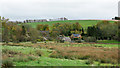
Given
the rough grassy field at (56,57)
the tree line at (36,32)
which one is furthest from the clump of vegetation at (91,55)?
the tree line at (36,32)

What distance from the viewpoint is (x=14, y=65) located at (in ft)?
43.4

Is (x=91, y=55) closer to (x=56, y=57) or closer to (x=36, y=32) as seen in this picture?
(x=56, y=57)

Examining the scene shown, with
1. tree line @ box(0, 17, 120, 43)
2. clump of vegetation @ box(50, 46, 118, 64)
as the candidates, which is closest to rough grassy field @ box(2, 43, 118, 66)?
clump of vegetation @ box(50, 46, 118, 64)

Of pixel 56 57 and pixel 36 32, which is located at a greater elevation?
pixel 56 57

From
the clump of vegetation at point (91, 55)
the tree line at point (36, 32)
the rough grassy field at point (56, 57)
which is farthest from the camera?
the tree line at point (36, 32)

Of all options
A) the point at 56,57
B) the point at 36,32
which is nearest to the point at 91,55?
the point at 56,57

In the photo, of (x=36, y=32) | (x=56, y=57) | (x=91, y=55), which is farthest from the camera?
(x=36, y=32)

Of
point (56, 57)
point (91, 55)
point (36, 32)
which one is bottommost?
point (36, 32)

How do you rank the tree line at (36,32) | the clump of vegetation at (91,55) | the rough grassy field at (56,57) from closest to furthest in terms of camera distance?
the rough grassy field at (56,57) < the clump of vegetation at (91,55) < the tree line at (36,32)

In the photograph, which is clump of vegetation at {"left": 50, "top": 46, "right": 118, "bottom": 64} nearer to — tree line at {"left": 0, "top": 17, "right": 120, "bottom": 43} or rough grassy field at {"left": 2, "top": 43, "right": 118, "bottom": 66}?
rough grassy field at {"left": 2, "top": 43, "right": 118, "bottom": 66}

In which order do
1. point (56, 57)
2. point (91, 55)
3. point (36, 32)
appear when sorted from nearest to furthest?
point (91, 55) → point (56, 57) → point (36, 32)

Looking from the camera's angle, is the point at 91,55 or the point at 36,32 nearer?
the point at 91,55

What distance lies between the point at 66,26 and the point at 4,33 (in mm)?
58246

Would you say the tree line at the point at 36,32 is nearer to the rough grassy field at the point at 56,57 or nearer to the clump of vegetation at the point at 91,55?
the rough grassy field at the point at 56,57
